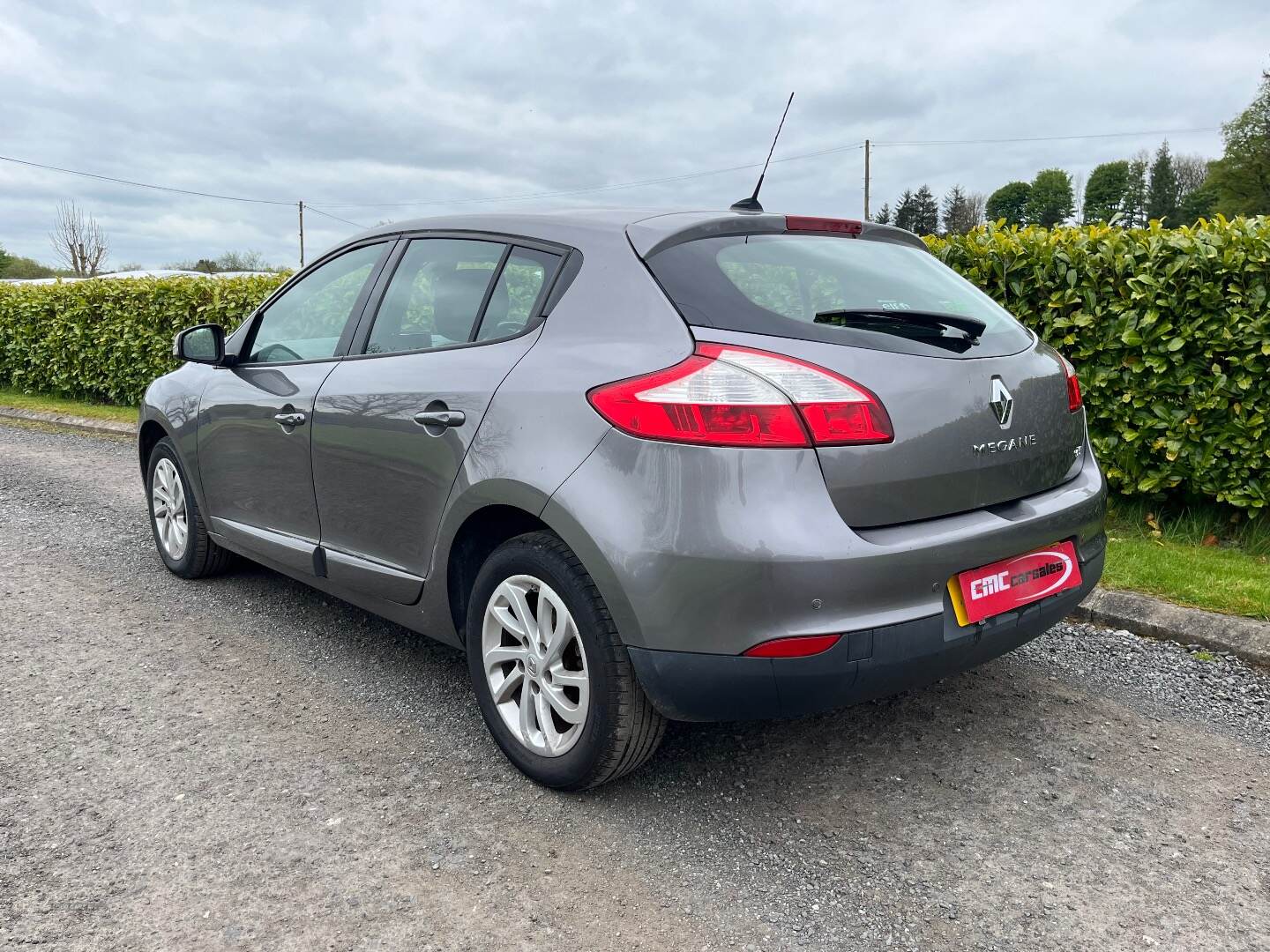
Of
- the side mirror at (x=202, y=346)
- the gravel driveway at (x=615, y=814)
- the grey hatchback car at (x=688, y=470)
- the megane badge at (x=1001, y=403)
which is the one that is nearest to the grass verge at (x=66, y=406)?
the side mirror at (x=202, y=346)

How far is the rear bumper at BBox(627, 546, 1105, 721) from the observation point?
246 centimetres

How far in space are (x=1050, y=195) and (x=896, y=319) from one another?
136 m

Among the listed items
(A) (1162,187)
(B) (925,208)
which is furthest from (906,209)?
(A) (1162,187)

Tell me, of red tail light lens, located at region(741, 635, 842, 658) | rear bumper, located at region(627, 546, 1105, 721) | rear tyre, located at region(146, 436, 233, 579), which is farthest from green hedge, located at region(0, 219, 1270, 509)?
rear tyre, located at region(146, 436, 233, 579)

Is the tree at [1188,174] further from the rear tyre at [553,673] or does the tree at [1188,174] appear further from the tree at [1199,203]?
the rear tyre at [553,673]

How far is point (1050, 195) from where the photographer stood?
125 metres

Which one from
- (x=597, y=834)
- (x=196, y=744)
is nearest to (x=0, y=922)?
(x=196, y=744)

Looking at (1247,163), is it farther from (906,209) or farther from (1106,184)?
(1106,184)

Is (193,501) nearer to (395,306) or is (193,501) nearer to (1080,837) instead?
(395,306)

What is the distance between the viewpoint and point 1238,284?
5.25 meters

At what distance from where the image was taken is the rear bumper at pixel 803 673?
2.46 metres

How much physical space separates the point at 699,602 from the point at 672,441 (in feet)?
1.27

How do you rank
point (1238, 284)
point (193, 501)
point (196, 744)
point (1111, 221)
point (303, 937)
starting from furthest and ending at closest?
point (1111, 221) < point (1238, 284) < point (193, 501) < point (196, 744) < point (303, 937)

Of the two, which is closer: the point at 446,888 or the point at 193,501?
the point at 446,888
